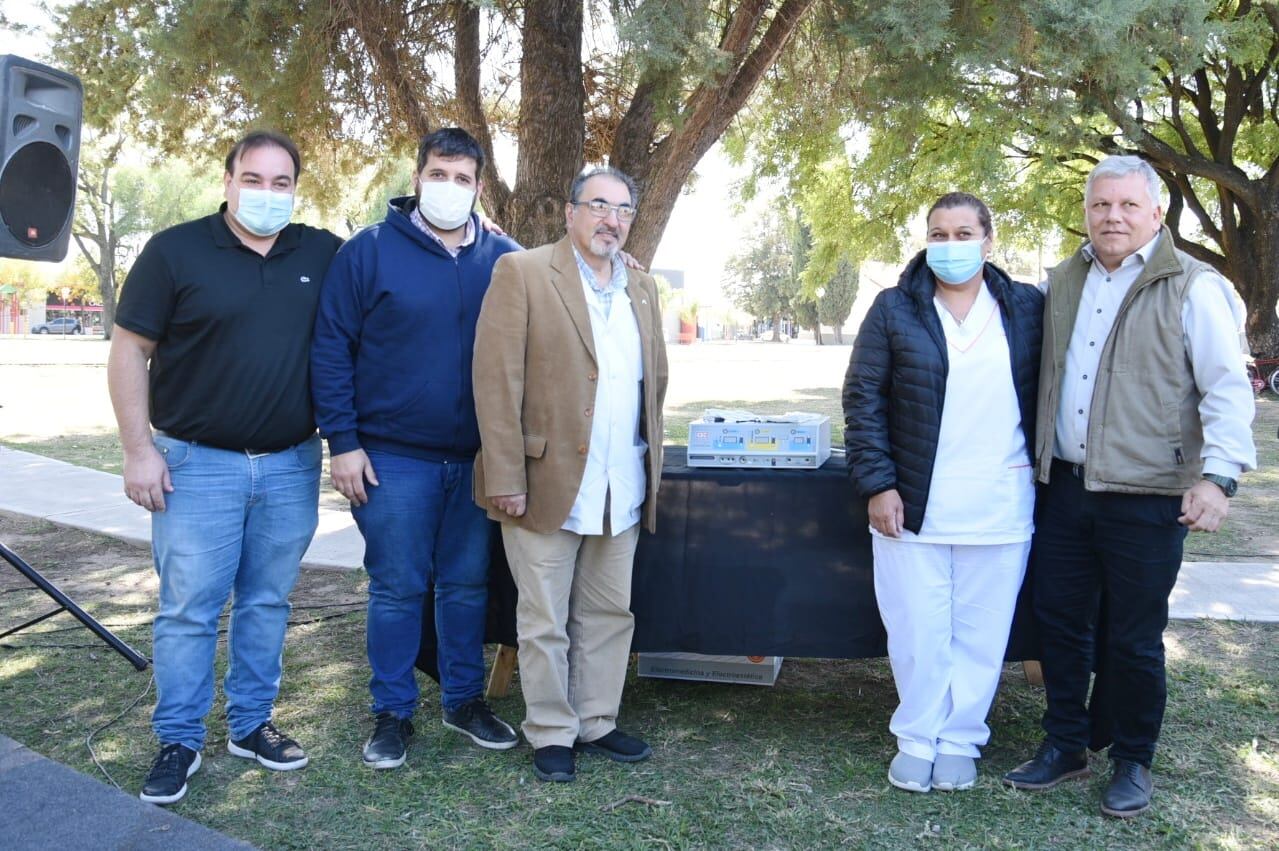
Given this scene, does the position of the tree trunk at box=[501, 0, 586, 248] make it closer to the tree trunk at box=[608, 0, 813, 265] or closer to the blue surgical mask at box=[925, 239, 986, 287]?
the tree trunk at box=[608, 0, 813, 265]

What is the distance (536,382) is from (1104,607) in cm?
193

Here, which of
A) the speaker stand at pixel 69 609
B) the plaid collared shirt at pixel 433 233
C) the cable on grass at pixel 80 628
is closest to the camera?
the plaid collared shirt at pixel 433 233

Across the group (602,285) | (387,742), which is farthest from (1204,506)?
(387,742)

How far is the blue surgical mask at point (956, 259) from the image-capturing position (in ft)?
10.0

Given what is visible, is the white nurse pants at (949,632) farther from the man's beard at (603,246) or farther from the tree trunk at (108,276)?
the tree trunk at (108,276)

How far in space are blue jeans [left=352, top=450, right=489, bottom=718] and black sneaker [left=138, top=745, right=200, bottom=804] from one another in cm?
61

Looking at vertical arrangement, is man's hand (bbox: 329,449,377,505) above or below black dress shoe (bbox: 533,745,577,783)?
above

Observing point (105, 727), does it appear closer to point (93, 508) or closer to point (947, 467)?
point (947, 467)

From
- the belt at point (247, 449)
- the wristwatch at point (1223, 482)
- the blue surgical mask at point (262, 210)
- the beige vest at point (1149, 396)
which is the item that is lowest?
the belt at point (247, 449)

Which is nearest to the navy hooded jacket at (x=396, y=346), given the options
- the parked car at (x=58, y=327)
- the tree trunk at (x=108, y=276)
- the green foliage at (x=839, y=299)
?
the tree trunk at (x=108, y=276)

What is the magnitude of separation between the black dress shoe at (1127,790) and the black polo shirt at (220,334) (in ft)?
9.01

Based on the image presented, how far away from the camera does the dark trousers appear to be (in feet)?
9.60

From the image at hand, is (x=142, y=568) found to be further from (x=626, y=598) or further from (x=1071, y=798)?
(x=1071, y=798)

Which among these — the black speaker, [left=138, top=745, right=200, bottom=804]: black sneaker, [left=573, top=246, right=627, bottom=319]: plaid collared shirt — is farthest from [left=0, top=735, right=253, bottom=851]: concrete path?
[left=573, top=246, right=627, bottom=319]: plaid collared shirt
